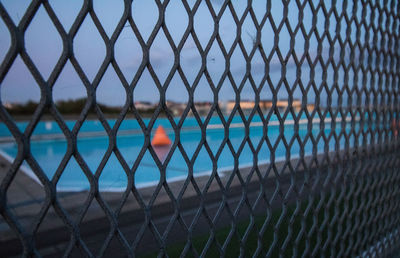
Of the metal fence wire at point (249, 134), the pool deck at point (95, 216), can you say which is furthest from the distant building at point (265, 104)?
the pool deck at point (95, 216)

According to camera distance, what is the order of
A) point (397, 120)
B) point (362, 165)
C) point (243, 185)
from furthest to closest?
point (397, 120), point (362, 165), point (243, 185)

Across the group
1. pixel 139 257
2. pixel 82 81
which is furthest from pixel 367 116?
pixel 139 257

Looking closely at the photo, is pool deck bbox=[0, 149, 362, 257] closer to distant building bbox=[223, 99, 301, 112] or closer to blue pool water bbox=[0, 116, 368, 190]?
blue pool water bbox=[0, 116, 368, 190]

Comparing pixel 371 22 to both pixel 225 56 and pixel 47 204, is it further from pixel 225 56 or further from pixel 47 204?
pixel 47 204

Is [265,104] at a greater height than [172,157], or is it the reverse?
[265,104]

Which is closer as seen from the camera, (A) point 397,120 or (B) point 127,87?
(B) point 127,87

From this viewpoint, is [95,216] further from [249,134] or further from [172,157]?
[249,134]

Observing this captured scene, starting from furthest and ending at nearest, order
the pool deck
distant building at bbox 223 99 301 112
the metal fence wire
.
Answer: the pool deck
distant building at bbox 223 99 301 112
the metal fence wire

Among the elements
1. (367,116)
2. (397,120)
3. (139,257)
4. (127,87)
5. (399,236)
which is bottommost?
(139,257)

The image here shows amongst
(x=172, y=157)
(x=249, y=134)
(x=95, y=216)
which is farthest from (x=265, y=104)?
Result: (x=172, y=157)

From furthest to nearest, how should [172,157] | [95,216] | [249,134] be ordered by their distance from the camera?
1. [172,157]
2. [95,216]
3. [249,134]

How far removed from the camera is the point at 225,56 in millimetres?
938

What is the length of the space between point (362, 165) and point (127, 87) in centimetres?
148

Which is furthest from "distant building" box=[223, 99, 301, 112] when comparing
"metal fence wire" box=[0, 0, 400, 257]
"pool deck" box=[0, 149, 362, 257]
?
"pool deck" box=[0, 149, 362, 257]
